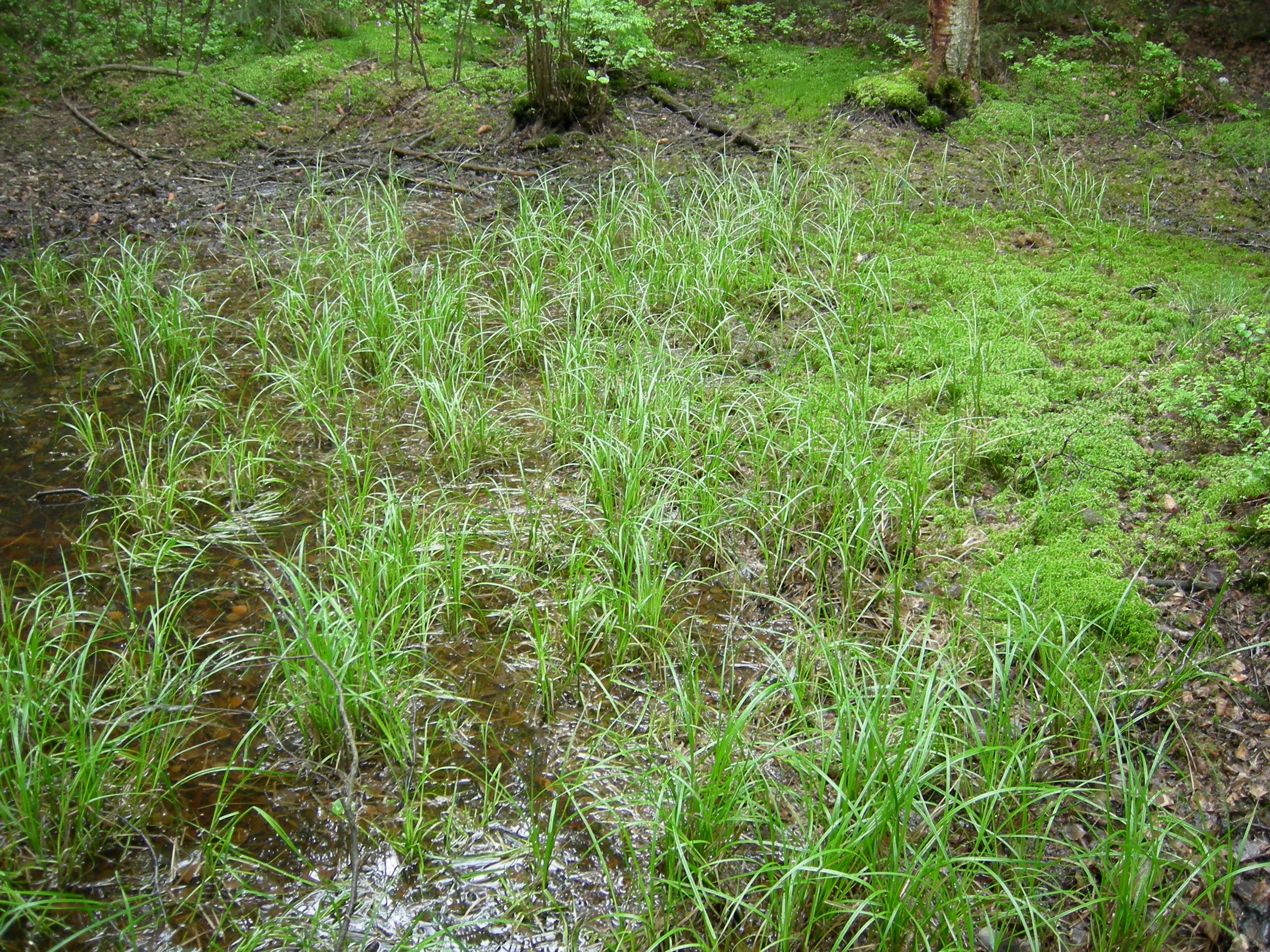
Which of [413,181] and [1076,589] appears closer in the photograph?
[1076,589]

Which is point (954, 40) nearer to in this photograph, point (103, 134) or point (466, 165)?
point (466, 165)

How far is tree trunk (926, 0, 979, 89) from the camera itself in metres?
6.68

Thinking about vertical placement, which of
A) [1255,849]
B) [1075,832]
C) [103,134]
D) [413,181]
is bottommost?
[1075,832]

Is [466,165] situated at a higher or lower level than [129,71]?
lower

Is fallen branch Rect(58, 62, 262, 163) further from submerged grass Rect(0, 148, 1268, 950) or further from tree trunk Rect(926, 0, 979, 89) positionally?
tree trunk Rect(926, 0, 979, 89)

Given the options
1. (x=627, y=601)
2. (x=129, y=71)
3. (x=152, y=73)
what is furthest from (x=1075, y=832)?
(x=129, y=71)

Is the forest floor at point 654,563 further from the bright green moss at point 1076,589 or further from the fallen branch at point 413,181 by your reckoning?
the fallen branch at point 413,181

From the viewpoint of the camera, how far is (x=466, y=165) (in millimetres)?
6773

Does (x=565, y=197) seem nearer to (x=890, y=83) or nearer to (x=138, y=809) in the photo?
(x=890, y=83)

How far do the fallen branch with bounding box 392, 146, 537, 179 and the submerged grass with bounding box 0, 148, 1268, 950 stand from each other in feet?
5.26

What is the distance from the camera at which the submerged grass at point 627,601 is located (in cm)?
210

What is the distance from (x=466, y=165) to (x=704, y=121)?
1.95 meters

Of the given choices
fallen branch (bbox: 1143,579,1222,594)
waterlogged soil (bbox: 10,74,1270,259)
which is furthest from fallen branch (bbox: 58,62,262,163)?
fallen branch (bbox: 1143,579,1222,594)

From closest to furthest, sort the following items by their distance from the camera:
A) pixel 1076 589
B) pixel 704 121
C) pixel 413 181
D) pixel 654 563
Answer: pixel 1076 589, pixel 654 563, pixel 413 181, pixel 704 121
